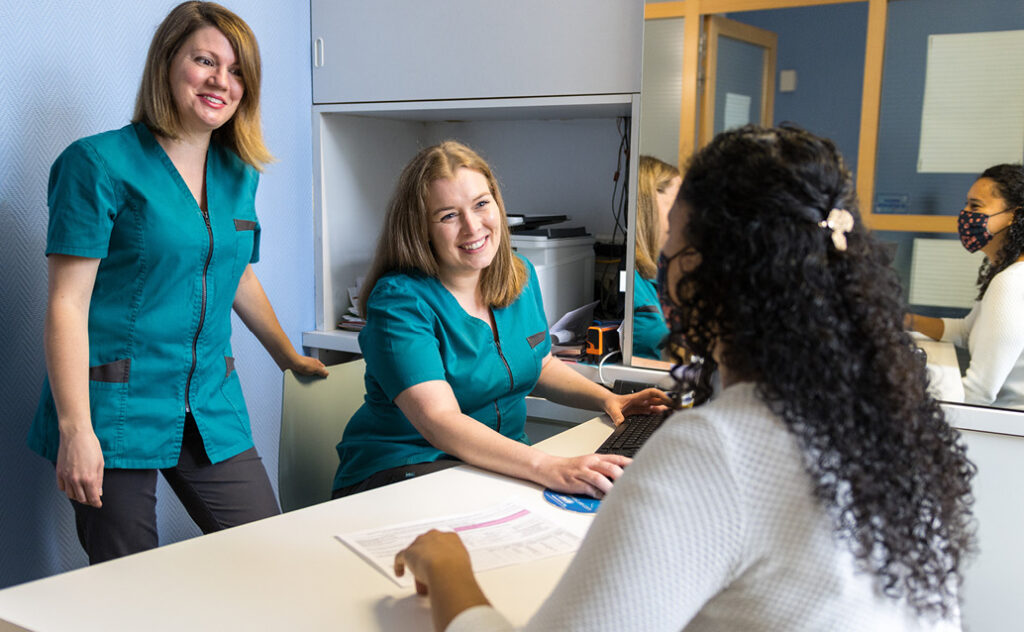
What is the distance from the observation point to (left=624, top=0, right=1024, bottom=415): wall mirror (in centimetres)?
204

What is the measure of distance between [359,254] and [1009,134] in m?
2.12

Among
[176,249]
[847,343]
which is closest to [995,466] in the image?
[847,343]

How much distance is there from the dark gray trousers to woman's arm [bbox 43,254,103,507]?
0.10 meters

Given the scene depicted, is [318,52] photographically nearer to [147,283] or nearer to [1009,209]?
[147,283]

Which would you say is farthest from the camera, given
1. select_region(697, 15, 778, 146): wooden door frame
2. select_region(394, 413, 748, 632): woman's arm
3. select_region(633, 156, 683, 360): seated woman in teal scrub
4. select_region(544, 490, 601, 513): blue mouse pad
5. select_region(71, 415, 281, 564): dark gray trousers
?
select_region(633, 156, 683, 360): seated woman in teal scrub

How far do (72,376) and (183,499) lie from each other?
17.4 inches

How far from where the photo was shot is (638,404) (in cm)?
194

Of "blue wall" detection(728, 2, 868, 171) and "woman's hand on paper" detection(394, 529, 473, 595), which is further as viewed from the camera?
"blue wall" detection(728, 2, 868, 171)

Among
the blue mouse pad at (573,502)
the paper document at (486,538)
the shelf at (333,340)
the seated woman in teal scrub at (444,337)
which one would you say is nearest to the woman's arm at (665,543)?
the paper document at (486,538)

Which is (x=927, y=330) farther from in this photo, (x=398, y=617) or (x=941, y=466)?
(x=398, y=617)

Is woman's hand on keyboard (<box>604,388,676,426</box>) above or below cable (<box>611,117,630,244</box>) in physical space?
below

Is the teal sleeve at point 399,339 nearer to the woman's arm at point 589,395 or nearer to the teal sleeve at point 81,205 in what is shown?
the woman's arm at point 589,395

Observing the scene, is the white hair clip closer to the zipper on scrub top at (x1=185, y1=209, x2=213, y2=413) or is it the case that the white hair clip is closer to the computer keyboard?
the computer keyboard

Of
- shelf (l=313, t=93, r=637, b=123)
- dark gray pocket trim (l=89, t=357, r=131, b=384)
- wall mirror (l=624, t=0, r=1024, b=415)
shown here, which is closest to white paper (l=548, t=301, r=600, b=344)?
wall mirror (l=624, t=0, r=1024, b=415)
